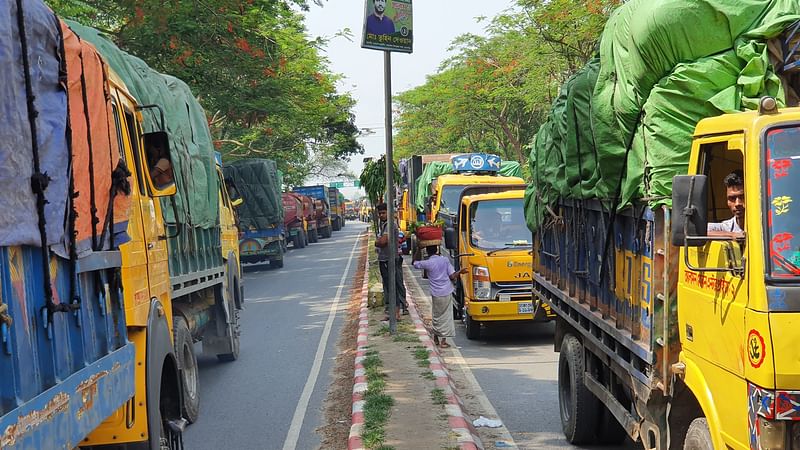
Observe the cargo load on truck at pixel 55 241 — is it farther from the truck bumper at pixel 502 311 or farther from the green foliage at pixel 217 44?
the green foliage at pixel 217 44

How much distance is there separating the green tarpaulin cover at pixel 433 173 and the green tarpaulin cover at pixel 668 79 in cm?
2041

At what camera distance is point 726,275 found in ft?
12.3

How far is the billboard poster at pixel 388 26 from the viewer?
11.7 m

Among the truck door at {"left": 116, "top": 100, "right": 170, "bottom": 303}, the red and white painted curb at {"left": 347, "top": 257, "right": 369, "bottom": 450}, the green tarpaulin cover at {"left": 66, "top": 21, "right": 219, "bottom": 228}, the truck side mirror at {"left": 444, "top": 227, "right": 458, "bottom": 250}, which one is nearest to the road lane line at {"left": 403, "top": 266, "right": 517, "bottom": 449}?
the red and white painted curb at {"left": 347, "top": 257, "right": 369, "bottom": 450}

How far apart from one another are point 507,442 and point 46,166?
4.96 meters

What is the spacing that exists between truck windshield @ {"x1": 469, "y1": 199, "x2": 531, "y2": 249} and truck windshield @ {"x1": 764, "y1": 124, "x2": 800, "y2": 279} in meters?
9.34

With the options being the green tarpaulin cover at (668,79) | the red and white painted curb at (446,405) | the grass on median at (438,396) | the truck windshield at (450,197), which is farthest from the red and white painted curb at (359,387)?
the truck windshield at (450,197)

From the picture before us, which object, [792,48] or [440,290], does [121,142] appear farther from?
[440,290]

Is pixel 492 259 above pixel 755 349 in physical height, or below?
below

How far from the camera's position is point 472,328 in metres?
13.1

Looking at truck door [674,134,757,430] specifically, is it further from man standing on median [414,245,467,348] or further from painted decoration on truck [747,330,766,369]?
man standing on median [414,245,467,348]

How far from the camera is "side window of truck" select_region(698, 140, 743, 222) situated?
4156 millimetres

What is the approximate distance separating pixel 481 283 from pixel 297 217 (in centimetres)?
2697

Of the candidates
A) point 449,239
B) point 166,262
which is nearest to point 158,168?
point 166,262
